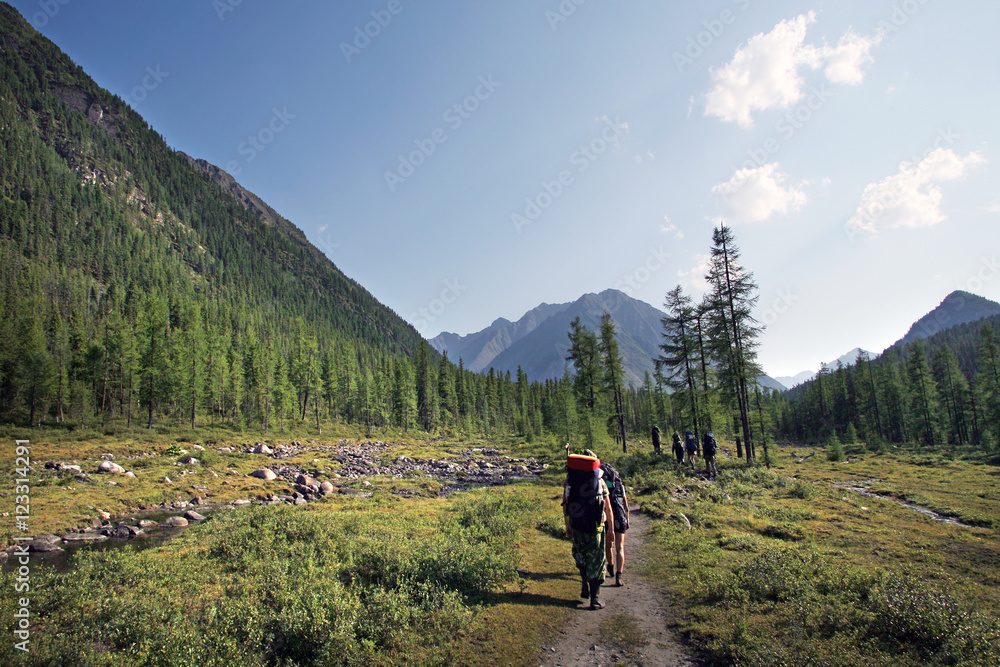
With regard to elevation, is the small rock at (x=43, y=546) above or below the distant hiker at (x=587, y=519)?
below

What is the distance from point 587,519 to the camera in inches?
304

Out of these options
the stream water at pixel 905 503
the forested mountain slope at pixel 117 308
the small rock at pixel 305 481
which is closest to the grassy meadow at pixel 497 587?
the stream water at pixel 905 503

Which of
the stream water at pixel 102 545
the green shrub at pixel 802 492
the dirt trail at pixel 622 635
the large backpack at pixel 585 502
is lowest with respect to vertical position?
the green shrub at pixel 802 492

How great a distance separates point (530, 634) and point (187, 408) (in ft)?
268

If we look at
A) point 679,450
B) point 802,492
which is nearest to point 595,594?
point 802,492

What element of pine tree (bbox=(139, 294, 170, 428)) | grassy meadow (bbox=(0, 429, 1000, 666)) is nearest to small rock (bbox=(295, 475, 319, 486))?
grassy meadow (bbox=(0, 429, 1000, 666))

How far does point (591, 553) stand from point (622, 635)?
4.66ft

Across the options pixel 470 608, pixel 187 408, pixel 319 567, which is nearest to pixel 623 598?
pixel 470 608

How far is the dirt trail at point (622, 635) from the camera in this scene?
227 inches

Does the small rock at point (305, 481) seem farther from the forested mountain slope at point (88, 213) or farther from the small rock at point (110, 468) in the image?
the forested mountain slope at point (88, 213)

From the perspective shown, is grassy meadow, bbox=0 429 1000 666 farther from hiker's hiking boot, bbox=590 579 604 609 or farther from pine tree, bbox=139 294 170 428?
pine tree, bbox=139 294 170 428

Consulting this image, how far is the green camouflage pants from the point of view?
768cm

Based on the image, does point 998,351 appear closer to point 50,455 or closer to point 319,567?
point 319,567

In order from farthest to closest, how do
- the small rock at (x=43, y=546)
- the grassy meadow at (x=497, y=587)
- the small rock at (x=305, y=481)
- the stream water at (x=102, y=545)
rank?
the small rock at (x=305, y=481)
the small rock at (x=43, y=546)
the stream water at (x=102, y=545)
the grassy meadow at (x=497, y=587)
